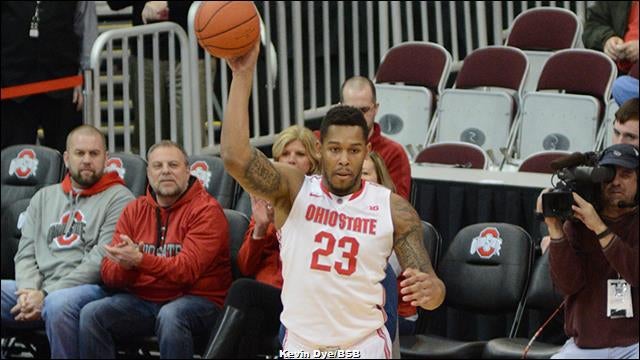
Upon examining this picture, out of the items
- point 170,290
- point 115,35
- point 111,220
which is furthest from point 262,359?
point 115,35

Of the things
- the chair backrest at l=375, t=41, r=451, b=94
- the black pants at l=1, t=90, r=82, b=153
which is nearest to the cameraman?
the black pants at l=1, t=90, r=82, b=153

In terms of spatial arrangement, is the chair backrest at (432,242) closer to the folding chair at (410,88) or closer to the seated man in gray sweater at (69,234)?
the seated man in gray sweater at (69,234)

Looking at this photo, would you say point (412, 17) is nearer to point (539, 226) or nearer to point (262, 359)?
point (539, 226)

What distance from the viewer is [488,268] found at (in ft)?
28.1

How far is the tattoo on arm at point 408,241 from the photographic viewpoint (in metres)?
6.37

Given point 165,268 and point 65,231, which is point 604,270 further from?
point 65,231

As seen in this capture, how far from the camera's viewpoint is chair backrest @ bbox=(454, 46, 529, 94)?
39.3ft

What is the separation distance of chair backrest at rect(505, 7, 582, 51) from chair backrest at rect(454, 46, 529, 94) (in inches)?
30.2

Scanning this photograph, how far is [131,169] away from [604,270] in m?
3.75

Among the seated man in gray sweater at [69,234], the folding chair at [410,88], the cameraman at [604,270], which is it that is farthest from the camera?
the folding chair at [410,88]

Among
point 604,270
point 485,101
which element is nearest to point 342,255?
point 604,270

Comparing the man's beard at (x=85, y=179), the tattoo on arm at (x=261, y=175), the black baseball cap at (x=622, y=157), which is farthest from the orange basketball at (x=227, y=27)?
the man's beard at (x=85, y=179)

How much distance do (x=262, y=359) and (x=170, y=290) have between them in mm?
703

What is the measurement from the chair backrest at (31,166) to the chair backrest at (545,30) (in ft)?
15.6
